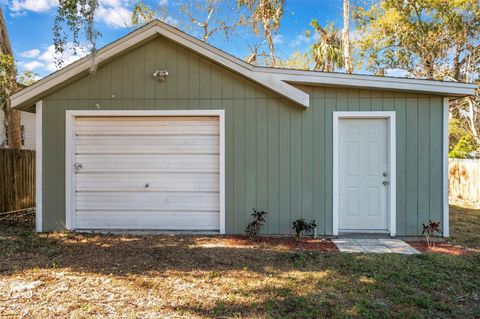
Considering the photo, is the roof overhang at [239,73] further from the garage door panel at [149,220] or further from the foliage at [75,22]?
the garage door panel at [149,220]

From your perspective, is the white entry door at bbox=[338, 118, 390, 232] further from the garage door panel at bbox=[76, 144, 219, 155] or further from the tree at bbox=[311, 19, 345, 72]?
the tree at bbox=[311, 19, 345, 72]

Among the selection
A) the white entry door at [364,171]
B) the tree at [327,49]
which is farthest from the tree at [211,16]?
the white entry door at [364,171]

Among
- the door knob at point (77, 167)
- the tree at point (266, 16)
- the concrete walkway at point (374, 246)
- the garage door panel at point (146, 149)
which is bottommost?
the concrete walkway at point (374, 246)

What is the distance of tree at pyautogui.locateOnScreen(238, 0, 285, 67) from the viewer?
14.5 metres

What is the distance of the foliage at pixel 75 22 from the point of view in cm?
477

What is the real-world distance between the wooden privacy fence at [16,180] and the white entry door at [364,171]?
25.0 feet

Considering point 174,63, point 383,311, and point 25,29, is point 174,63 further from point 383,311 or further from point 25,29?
point 25,29

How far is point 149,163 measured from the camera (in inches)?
227

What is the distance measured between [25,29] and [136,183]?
826 cm

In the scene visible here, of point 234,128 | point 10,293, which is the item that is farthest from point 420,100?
point 10,293

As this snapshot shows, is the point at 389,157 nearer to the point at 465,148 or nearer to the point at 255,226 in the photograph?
the point at 255,226

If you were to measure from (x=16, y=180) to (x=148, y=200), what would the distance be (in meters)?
4.41

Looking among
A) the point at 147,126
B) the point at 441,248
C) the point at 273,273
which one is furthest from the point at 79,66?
the point at 441,248

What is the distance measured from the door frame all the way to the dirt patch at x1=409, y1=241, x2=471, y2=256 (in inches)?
18.9
